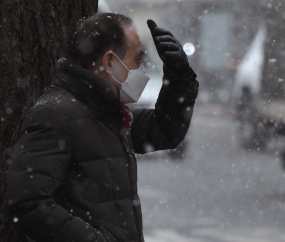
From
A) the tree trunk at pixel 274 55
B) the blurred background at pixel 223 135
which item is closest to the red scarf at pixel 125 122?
the blurred background at pixel 223 135

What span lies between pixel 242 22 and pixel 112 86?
49.3 feet

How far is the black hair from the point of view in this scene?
1.77 m

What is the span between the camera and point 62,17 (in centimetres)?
241

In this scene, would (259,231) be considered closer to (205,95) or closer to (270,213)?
(270,213)

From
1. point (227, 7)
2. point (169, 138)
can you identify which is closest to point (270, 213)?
point (169, 138)

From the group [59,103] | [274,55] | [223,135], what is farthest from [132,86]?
[274,55]

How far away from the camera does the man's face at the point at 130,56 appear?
1.83 meters

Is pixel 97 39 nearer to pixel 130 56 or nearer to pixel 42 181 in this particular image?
pixel 130 56

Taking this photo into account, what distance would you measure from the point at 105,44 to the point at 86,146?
39 cm

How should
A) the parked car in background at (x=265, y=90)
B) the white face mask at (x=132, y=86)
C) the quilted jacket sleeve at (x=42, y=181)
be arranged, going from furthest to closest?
the parked car in background at (x=265, y=90), the white face mask at (x=132, y=86), the quilted jacket sleeve at (x=42, y=181)

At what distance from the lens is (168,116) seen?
7.02 ft

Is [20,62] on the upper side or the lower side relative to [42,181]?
upper

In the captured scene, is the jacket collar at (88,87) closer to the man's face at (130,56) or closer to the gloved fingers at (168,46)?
the man's face at (130,56)

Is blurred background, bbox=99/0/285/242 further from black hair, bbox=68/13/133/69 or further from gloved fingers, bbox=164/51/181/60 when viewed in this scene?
black hair, bbox=68/13/133/69
